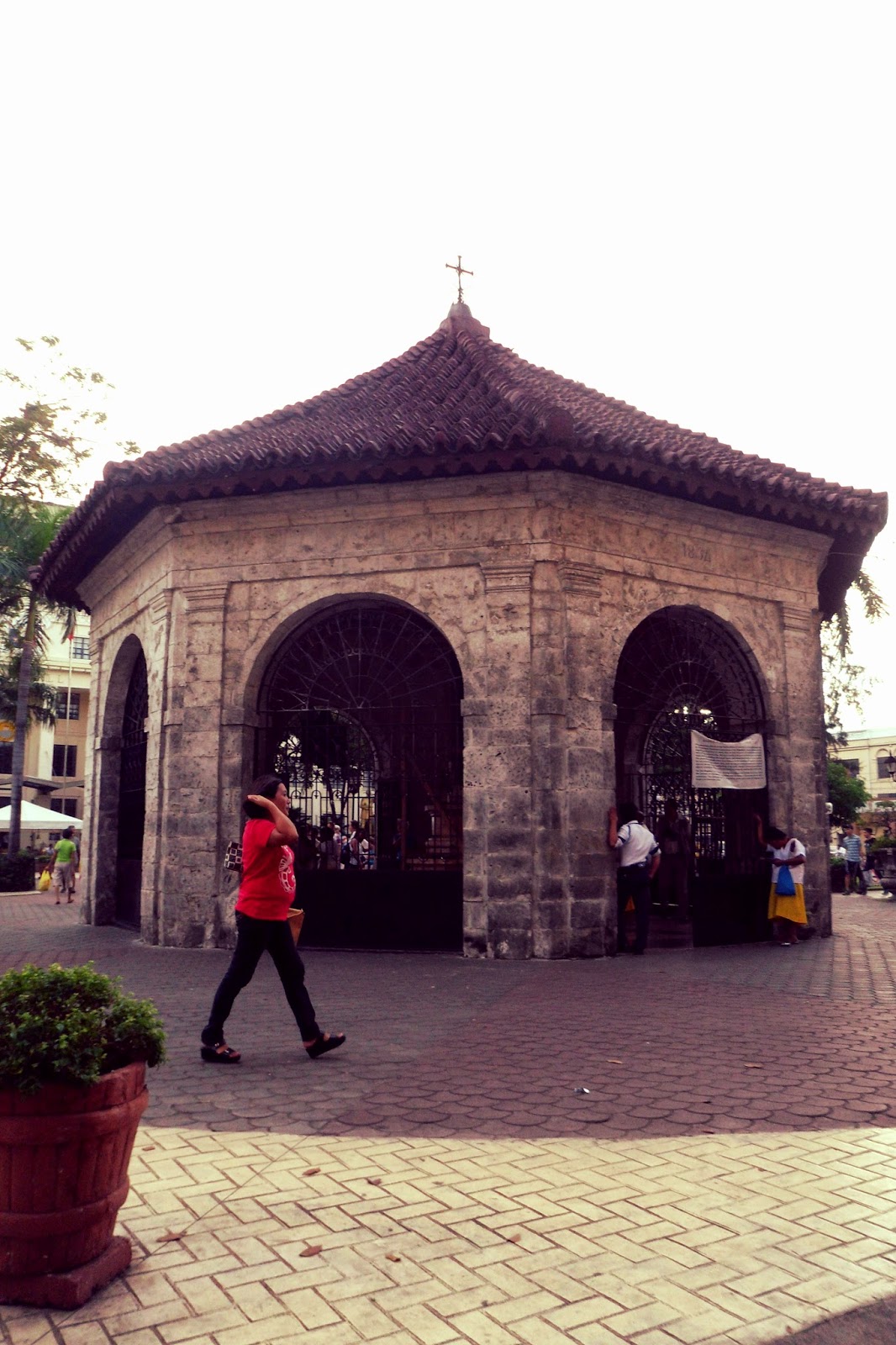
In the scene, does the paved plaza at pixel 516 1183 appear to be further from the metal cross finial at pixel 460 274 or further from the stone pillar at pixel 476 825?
the metal cross finial at pixel 460 274

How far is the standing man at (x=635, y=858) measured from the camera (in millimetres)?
10133

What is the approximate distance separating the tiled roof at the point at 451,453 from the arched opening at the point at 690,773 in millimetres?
1765

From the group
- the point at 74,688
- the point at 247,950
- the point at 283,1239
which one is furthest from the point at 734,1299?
the point at 74,688

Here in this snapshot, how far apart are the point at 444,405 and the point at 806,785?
253 inches

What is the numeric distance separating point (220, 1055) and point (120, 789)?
9462mm

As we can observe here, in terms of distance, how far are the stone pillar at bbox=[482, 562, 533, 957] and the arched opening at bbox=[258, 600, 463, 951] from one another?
0.66 m

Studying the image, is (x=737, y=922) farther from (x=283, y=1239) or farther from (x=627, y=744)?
(x=283, y=1239)

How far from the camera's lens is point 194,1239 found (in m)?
3.19

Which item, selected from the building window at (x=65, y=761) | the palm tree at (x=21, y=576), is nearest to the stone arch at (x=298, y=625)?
the palm tree at (x=21, y=576)

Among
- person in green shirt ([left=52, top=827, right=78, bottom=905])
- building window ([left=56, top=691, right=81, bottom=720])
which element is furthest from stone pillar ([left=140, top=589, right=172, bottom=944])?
building window ([left=56, top=691, right=81, bottom=720])

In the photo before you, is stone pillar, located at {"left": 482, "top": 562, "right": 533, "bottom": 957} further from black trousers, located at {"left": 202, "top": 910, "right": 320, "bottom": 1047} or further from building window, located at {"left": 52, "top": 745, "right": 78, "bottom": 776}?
building window, located at {"left": 52, "top": 745, "right": 78, "bottom": 776}

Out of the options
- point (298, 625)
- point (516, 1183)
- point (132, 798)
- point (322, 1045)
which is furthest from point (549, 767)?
point (132, 798)

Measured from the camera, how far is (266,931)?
5836 mm

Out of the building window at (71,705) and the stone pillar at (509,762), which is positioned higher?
the building window at (71,705)
